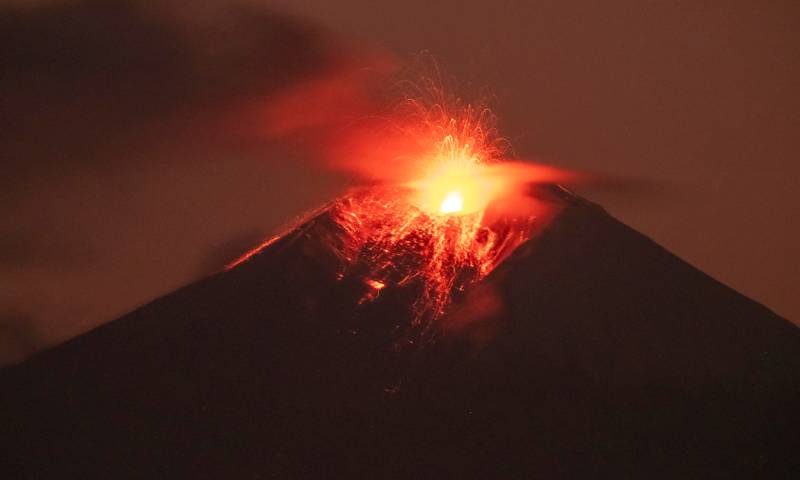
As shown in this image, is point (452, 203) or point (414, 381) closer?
point (414, 381)

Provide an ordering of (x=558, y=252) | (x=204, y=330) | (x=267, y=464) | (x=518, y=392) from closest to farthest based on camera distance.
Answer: (x=267, y=464) < (x=518, y=392) < (x=204, y=330) < (x=558, y=252)

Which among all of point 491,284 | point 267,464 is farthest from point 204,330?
point 491,284

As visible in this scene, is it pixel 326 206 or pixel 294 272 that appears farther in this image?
pixel 326 206

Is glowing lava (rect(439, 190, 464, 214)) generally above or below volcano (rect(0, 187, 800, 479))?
above

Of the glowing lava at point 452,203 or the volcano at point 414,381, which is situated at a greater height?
the glowing lava at point 452,203

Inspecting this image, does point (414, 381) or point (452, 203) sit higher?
point (452, 203)

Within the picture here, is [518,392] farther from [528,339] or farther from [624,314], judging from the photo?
[624,314]

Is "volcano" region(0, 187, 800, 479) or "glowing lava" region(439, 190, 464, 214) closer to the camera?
"volcano" region(0, 187, 800, 479)

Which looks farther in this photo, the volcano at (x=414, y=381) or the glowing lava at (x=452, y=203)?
the glowing lava at (x=452, y=203)
